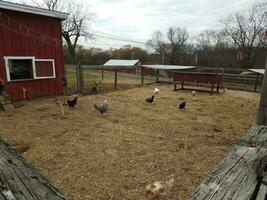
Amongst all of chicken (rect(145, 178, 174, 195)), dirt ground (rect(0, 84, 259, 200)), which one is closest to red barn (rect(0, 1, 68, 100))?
dirt ground (rect(0, 84, 259, 200))

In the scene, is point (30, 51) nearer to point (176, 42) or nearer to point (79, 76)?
point (79, 76)

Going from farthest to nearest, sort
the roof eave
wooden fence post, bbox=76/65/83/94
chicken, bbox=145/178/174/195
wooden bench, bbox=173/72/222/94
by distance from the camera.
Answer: wooden bench, bbox=173/72/222/94 → wooden fence post, bbox=76/65/83/94 → the roof eave → chicken, bbox=145/178/174/195

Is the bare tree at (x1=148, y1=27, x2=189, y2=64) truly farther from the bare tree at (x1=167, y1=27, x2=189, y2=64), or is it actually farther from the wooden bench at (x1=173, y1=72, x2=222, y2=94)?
the wooden bench at (x1=173, y1=72, x2=222, y2=94)

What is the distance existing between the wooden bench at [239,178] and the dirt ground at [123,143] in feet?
7.58

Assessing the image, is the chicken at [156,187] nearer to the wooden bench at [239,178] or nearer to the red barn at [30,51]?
the wooden bench at [239,178]

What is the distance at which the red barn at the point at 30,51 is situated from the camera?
8.70m

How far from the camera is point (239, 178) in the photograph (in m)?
0.89

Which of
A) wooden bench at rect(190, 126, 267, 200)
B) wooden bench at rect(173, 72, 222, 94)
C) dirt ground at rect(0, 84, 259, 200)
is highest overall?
wooden bench at rect(190, 126, 267, 200)

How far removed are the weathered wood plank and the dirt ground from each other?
261 cm

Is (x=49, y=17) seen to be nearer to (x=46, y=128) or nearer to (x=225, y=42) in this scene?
(x=46, y=128)

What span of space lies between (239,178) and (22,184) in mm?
750

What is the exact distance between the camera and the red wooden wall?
342 inches

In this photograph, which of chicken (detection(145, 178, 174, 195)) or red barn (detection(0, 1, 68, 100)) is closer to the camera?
chicken (detection(145, 178, 174, 195))

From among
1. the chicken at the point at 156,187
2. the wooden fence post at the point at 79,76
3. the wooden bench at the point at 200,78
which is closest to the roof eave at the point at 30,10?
the wooden fence post at the point at 79,76
